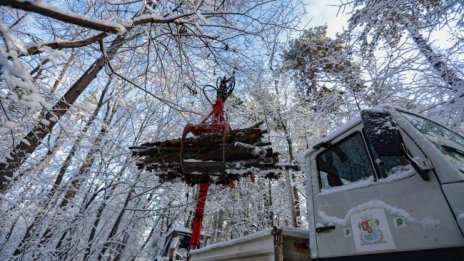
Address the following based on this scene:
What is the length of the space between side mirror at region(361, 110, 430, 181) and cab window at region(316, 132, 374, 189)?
485 mm

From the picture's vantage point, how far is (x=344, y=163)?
116 inches

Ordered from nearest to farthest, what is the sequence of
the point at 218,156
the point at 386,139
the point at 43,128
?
the point at 386,139
the point at 43,128
the point at 218,156

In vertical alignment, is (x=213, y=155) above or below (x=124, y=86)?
below

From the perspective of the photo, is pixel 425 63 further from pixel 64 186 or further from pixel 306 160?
pixel 64 186

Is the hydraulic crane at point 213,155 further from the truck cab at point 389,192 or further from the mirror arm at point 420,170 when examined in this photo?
the mirror arm at point 420,170

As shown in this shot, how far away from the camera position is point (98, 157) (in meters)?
8.20

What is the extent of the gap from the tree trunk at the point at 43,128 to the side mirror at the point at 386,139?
278 centimetres

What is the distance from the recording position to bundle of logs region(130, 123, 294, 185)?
4398 mm

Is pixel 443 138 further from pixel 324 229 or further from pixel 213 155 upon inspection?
pixel 213 155

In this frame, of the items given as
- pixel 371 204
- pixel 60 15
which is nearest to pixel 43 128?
pixel 60 15

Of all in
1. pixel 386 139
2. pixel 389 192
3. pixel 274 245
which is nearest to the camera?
pixel 386 139

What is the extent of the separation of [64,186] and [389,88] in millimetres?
7613

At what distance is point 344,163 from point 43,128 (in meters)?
3.60

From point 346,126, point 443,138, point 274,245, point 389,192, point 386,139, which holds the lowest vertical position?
point 274,245
